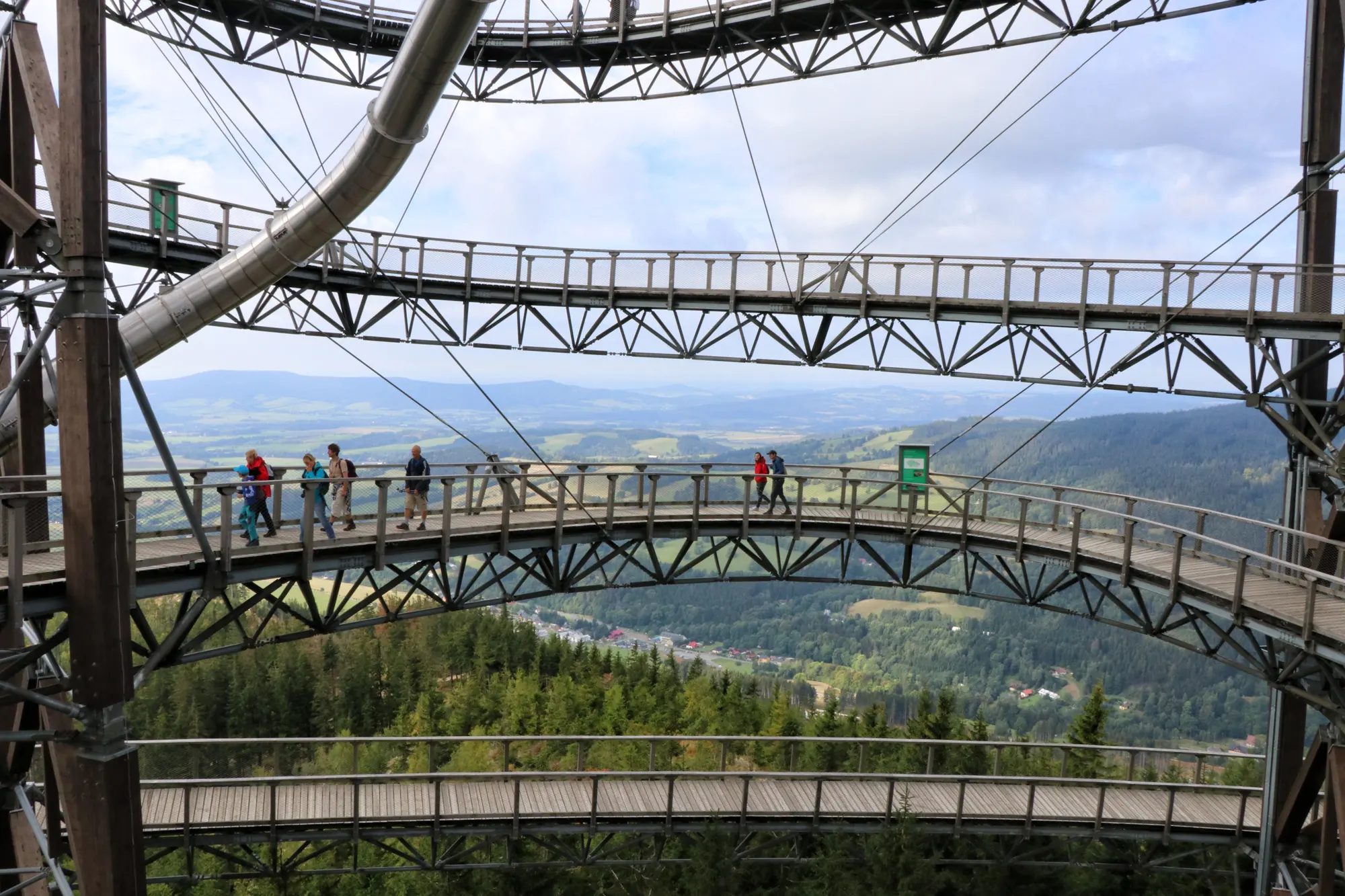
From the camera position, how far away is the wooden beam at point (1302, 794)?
12586mm

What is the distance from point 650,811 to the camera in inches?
580

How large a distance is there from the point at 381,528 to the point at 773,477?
684 centimetres

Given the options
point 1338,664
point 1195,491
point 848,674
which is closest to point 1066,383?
point 1338,664

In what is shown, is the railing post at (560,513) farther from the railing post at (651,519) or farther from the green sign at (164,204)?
the green sign at (164,204)

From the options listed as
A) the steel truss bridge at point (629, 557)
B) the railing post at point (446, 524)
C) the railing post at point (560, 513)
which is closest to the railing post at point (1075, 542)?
the steel truss bridge at point (629, 557)

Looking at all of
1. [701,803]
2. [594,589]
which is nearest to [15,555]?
[594,589]

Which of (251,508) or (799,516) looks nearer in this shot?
(251,508)

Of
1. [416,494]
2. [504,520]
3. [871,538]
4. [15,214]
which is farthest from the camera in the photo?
[871,538]

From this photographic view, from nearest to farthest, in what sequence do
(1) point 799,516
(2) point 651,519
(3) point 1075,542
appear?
(3) point 1075,542 < (2) point 651,519 < (1) point 799,516

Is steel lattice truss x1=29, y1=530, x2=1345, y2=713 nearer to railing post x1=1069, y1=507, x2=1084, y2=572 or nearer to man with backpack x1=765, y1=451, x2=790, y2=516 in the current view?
railing post x1=1069, y1=507, x2=1084, y2=572

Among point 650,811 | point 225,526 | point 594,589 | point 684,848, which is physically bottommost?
point 684,848

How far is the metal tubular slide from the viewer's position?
8.38 meters

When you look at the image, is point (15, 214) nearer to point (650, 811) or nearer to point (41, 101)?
point (41, 101)

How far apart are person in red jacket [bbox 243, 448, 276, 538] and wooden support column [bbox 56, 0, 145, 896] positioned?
4.44m
